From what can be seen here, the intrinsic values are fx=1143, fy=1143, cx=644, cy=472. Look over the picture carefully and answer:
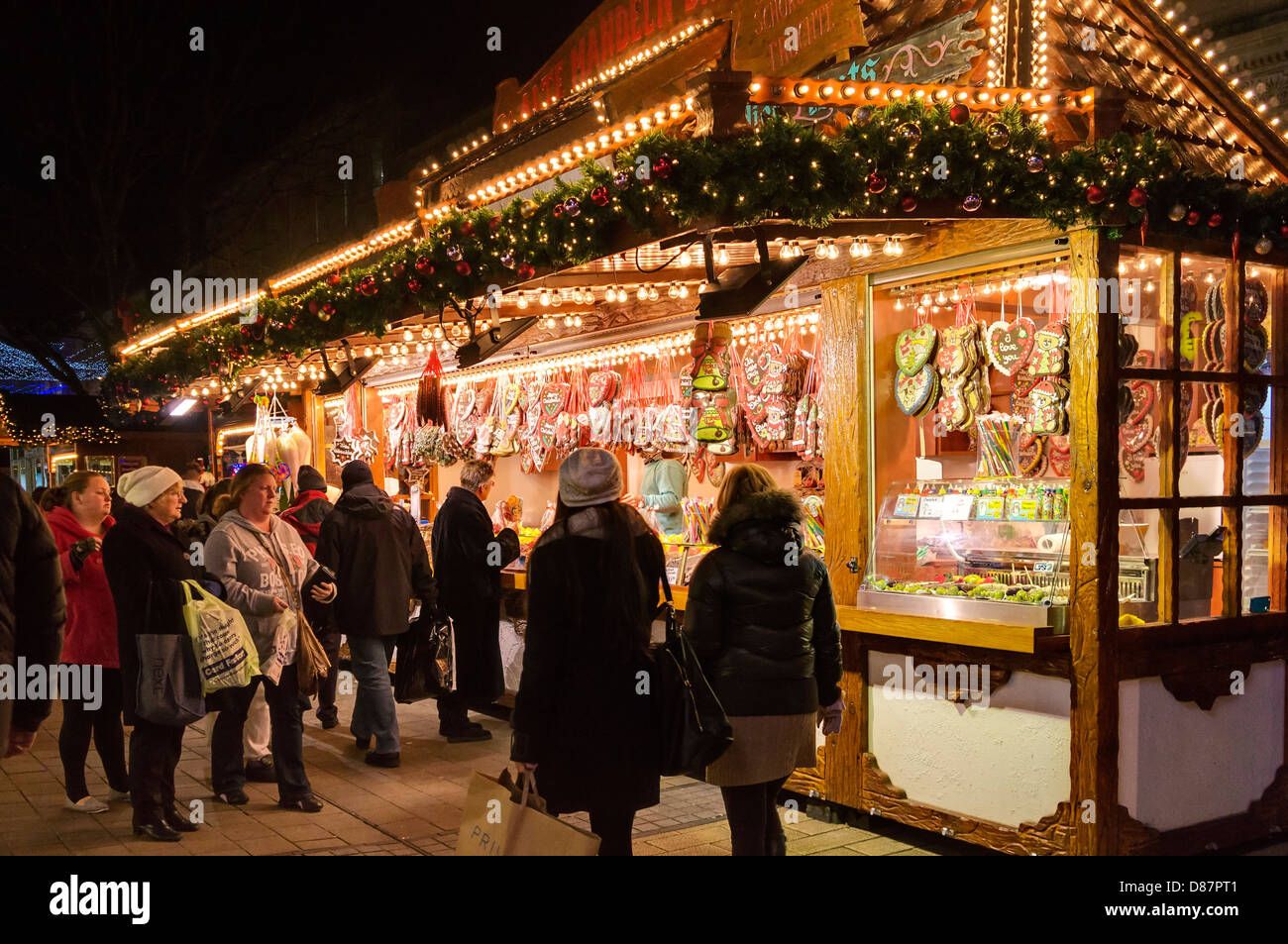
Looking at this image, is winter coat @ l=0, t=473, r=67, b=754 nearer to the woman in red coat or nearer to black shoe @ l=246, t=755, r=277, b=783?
the woman in red coat

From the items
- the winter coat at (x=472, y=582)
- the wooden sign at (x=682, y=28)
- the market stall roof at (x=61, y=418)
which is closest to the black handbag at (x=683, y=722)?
the winter coat at (x=472, y=582)

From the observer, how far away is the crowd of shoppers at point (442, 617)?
3906 mm

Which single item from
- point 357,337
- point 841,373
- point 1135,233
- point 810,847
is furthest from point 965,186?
point 357,337

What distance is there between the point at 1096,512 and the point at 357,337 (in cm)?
715

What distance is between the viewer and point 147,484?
585 cm

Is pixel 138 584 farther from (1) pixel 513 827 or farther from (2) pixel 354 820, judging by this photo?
(1) pixel 513 827

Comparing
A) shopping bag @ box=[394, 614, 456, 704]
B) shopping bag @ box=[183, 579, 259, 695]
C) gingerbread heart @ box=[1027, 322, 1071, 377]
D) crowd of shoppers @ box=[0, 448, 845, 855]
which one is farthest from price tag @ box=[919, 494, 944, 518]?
shopping bag @ box=[183, 579, 259, 695]

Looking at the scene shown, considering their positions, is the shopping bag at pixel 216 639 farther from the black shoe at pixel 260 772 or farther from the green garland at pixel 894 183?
the green garland at pixel 894 183

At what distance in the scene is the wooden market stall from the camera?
5.13 metres

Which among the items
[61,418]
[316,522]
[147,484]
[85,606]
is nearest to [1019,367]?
[147,484]

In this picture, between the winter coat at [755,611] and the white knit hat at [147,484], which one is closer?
the winter coat at [755,611]

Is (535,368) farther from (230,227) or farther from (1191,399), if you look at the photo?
(230,227)

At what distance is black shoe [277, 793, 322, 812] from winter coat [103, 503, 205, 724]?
3.41 ft

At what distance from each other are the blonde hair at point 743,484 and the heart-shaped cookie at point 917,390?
6.56 ft
